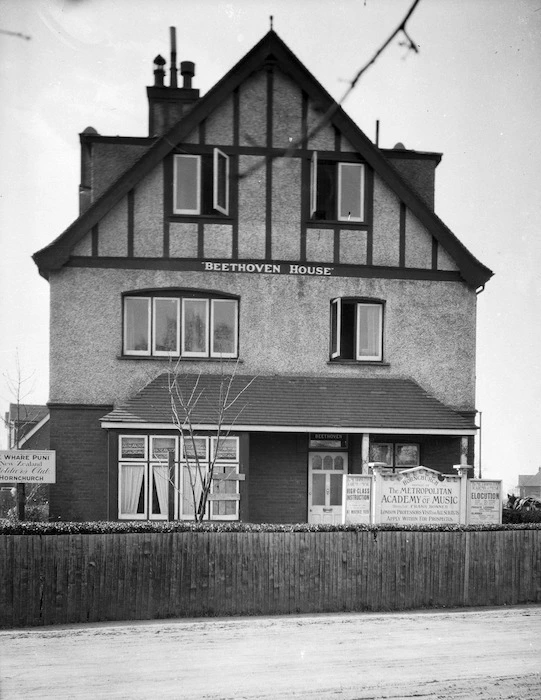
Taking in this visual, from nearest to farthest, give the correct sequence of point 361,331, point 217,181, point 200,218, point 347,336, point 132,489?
1. point 132,489
2. point 217,181
3. point 200,218
4. point 361,331
5. point 347,336

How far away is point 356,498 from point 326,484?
455 cm

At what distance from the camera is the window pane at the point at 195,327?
1928cm

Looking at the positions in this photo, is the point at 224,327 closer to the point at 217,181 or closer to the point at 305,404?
the point at 305,404

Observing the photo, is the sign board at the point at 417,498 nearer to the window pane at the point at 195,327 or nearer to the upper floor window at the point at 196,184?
the window pane at the point at 195,327

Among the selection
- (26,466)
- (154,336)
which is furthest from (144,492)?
(154,336)

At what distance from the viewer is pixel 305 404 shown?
18609 millimetres

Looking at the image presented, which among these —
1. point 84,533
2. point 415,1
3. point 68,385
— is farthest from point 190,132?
point 415,1

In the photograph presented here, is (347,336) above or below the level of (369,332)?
below

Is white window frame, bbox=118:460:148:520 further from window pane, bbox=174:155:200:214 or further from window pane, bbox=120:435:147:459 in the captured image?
window pane, bbox=174:155:200:214

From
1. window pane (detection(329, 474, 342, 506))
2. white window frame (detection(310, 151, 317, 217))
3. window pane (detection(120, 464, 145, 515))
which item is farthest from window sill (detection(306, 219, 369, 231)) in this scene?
window pane (detection(120, 464, 145, 515))

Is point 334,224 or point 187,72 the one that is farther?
point 187,72

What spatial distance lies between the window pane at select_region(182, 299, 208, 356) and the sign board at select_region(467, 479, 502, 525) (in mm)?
7173

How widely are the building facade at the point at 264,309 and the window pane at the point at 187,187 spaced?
0.05 m

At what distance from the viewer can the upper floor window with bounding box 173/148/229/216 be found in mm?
19047
